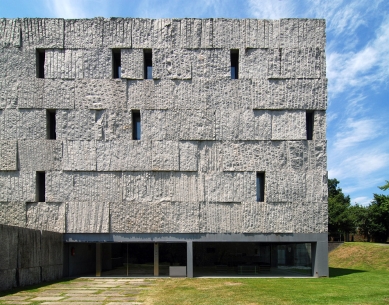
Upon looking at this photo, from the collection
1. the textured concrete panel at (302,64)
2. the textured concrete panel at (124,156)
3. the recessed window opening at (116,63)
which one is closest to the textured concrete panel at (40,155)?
the textured concrete panel at (124,156)

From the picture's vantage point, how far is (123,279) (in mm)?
19734

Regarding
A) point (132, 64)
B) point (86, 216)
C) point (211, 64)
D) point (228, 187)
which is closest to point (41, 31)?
point (132, 64)

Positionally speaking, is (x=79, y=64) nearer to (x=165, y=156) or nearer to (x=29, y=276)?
(x=165, y=156)

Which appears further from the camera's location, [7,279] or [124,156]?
[124,156]

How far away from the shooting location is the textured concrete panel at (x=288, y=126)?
67.7 ft

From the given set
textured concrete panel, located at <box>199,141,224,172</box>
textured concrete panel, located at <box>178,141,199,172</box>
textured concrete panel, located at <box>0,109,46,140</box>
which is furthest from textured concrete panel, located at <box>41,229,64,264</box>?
textured concrete panel, located at <box>199,141,224,172</box>

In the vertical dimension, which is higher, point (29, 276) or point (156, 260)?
point (29, 276)

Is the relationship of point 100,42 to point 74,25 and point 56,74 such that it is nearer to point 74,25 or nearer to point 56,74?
point 74,25

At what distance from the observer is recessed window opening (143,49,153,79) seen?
21.4 metres

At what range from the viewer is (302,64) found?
2100 cm

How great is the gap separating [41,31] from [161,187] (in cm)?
1154

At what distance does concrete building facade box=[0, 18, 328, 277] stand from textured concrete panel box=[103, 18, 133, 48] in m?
0.06

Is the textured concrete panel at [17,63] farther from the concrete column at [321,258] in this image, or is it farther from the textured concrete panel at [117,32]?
the concrete column at [321,258]

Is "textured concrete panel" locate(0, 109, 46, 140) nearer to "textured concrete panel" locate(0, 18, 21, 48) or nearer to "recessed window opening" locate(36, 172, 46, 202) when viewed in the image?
"recessed window opening" locate(36, 172, 46, 202)
